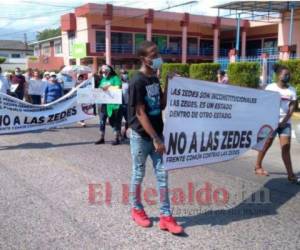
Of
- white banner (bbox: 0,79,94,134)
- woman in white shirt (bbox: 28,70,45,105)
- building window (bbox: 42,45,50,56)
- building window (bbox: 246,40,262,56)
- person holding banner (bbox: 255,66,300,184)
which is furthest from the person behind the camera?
building window (bbox: 42,45,50,56)

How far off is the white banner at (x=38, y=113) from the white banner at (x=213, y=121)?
19.1ft

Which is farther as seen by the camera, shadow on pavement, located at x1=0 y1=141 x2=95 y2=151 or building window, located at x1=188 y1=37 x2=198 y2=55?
building window, located at x1=188 y1=37 x2=198 y2=55

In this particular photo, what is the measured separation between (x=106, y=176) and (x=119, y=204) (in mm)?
1351

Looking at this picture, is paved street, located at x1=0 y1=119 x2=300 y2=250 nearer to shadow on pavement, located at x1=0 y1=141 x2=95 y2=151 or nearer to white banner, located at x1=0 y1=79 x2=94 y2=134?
shadow on pavement, located at x1=0 y1=141 x2=95 y2=151

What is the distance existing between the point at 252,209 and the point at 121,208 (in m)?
1.59

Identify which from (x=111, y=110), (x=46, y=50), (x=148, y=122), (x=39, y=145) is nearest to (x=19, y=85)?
(x=39, y=145)

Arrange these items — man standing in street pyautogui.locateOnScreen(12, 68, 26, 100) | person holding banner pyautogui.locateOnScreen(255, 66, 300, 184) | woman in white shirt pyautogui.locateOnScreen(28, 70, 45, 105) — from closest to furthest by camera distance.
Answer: person holding banner pyautogui.locateOnScreen(255, 66, 300, 184) < man standing in street pyautogui.locateOnScreen(12, 68, 26, 100) < woman in white shirt pyautogui.locateOnScreen(28, 70, 45, 105)

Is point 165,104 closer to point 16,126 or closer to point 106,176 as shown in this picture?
point 106,176

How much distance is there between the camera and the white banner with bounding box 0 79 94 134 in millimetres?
9422

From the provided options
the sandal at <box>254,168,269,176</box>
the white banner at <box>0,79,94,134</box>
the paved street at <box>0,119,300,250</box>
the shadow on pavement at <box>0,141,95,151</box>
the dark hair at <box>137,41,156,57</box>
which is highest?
the dark hair at <box>137,41,156,57</box>

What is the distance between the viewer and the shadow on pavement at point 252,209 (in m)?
4.71

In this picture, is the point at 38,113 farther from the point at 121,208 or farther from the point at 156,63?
the point at 156,63

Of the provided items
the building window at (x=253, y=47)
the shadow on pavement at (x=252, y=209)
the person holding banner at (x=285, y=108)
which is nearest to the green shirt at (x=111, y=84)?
the person holding banner at (x=285, y=108)

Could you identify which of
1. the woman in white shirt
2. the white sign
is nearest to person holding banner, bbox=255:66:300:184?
the white sign
